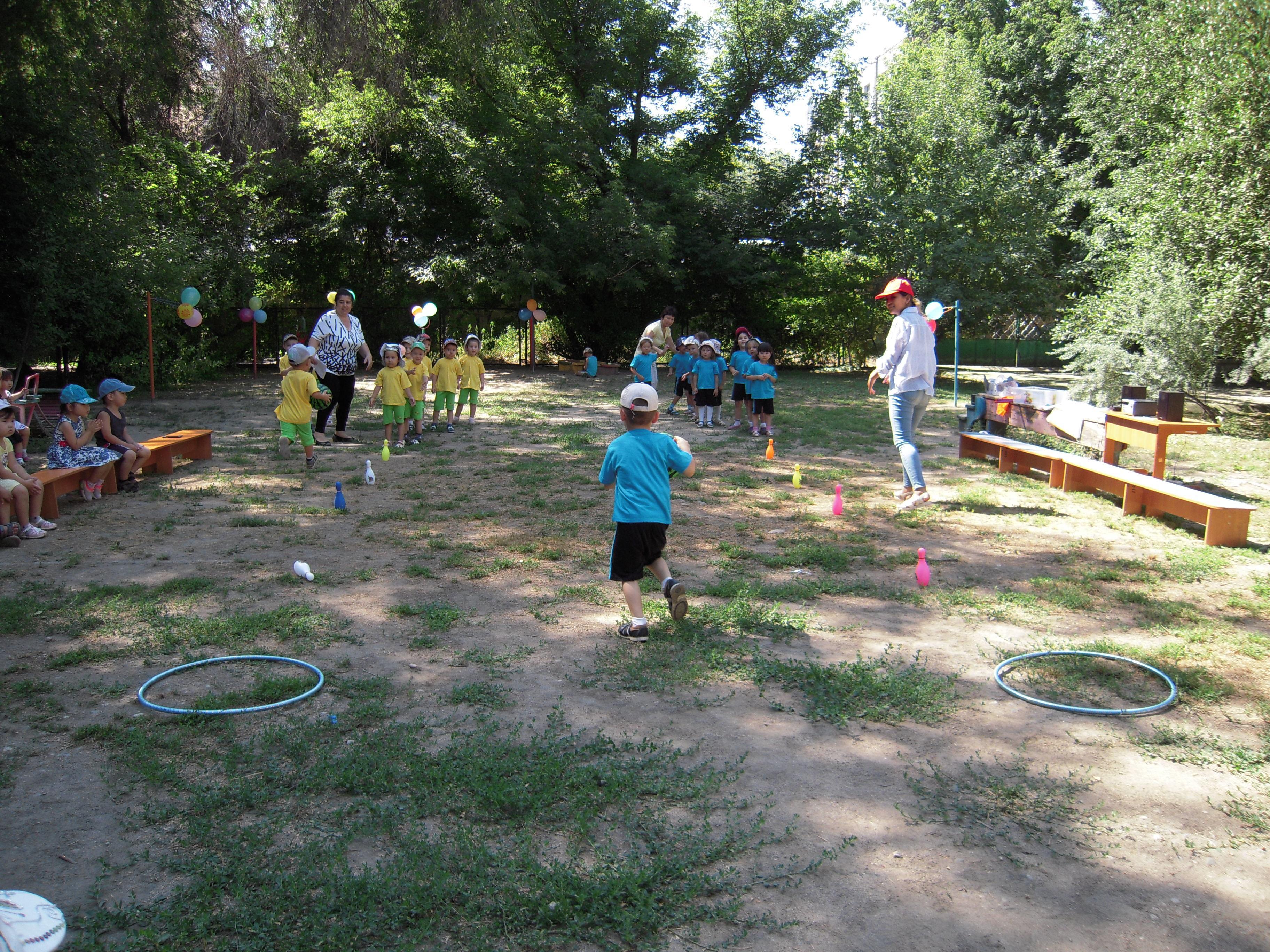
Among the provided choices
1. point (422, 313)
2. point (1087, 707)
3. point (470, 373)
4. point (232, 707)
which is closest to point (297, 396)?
point (470, 373)

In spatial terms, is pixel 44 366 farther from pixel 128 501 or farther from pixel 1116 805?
pixel 1116 805

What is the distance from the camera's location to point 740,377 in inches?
523

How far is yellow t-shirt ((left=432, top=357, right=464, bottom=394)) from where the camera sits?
512 inches

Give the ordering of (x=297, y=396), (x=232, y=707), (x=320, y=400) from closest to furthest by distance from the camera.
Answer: (x=232, y=707) < (x=297, y=396) < (x=320, y=400)

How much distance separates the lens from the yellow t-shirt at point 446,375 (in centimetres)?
1299

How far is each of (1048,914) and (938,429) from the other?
12.3 m

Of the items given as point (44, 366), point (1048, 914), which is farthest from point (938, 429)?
point (44, 366)

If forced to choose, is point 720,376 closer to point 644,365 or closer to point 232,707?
point 644,365

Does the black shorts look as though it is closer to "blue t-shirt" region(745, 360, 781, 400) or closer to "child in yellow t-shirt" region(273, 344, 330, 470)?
"child in yellow t-shirt" region(273, 344, 330, 470)

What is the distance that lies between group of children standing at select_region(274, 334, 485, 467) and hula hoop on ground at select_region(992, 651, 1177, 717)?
26.0 ft

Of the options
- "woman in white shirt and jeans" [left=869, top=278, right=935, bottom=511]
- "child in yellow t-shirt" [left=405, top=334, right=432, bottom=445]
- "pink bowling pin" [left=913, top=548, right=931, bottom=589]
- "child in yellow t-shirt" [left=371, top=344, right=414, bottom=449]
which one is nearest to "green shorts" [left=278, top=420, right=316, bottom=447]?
"child in yellow t-shirt" [left=371, top=344, right=414, bottom=449]

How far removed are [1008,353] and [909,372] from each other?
89.3 feet

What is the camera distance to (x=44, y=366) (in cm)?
2034

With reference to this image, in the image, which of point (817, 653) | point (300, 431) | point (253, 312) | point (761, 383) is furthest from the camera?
point (253, 312)
